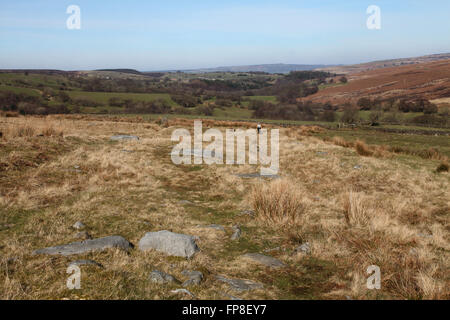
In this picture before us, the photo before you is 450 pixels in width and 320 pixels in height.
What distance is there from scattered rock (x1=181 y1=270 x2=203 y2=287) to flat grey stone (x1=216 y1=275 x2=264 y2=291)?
312 millimetres

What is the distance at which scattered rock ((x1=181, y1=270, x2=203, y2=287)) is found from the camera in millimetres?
4613

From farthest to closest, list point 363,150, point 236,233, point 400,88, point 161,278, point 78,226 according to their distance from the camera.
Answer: point 400,88 → point 363,150 → point 236,233 → point 78,226 → point 161,278

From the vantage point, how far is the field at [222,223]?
4582 millimetres

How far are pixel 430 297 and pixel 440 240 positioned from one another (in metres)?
3.35

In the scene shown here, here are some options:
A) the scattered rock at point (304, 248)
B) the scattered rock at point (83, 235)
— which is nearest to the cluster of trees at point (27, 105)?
the scattered rock at point (83, 235)

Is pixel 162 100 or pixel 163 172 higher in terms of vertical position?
pixel 162 100

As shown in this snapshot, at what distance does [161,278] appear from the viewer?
461cm

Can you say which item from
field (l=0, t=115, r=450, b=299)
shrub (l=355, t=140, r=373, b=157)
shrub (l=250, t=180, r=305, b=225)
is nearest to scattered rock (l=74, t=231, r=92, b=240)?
field (l=0, t=115, r=450, b=299)

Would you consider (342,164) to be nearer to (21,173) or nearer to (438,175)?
(438,175)

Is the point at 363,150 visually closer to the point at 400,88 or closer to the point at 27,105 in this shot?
the point at 27,105

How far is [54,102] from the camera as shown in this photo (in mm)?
69625

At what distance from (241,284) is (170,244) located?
1715 mm

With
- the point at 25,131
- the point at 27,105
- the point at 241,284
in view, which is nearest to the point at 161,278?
the point at 241,284
